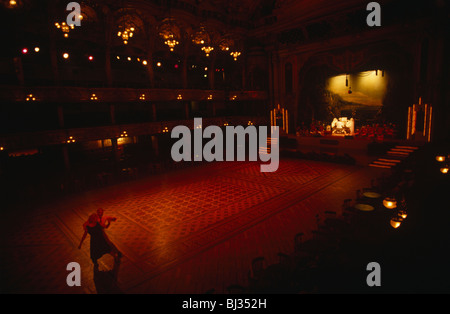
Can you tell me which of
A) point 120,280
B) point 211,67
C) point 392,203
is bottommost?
point 120,280

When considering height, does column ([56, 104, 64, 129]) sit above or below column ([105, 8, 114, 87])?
A: below

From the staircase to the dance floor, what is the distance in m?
0.87

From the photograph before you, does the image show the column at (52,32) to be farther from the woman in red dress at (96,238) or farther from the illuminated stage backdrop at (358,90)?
the illuminated stage backdrop at (358,90)

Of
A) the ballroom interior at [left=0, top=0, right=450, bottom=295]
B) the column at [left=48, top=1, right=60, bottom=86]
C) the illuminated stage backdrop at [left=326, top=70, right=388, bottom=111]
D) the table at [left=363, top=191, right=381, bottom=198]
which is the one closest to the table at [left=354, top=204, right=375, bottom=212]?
the ballroom interior at [left=0, top=0, right=450, bottom=295]

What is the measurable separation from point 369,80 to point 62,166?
72.4ft

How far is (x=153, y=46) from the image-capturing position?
57.7 feet

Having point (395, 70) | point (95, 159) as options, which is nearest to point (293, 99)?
point (395, 70)

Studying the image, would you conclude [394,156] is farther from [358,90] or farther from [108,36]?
[108,36]

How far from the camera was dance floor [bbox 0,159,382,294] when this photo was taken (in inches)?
238

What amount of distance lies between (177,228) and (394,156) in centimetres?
1353

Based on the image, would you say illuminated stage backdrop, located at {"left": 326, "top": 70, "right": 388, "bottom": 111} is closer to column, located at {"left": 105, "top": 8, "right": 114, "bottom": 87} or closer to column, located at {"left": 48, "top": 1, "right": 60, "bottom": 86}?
column, located at {"left": 105, "top": 8, "right": 114, "bottom": 87}

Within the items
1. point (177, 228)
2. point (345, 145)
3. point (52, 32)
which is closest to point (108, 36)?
point (52, 32)

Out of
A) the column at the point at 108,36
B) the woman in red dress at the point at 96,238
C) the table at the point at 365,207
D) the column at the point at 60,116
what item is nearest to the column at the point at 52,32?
the column at the point at 60,116

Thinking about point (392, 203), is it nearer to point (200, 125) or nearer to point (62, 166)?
point (200, 125)
